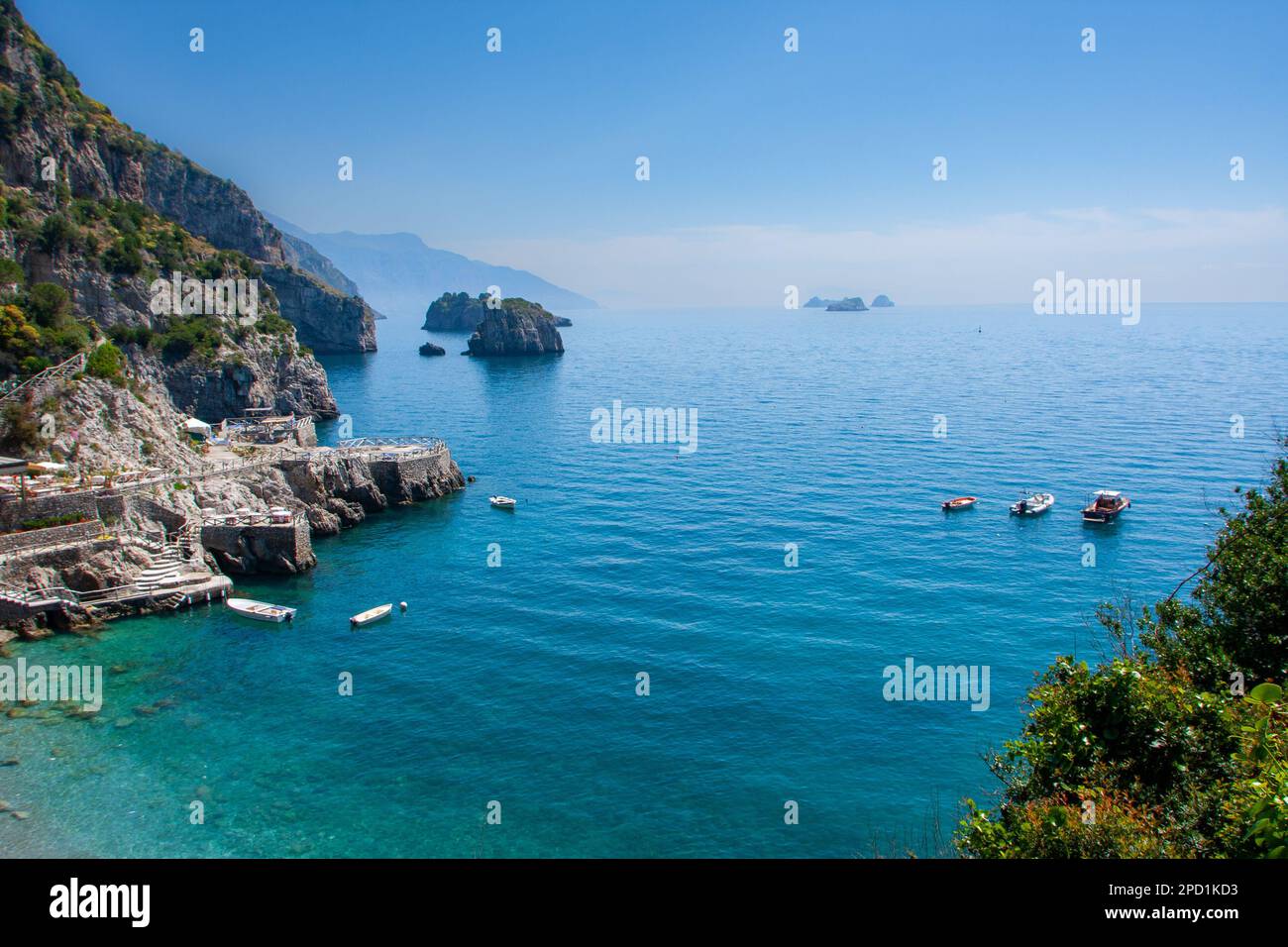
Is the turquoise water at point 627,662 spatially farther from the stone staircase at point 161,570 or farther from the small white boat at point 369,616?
the stone staircase at point 161,570

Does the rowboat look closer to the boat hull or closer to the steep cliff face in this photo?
the boat hull

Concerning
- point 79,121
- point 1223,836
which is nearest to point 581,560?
point 1223,836

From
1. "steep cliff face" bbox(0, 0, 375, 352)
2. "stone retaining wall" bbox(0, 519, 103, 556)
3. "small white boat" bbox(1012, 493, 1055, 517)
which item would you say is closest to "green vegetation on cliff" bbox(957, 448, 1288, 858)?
"small white boat" bbox(1012, 493, 1055, 517)

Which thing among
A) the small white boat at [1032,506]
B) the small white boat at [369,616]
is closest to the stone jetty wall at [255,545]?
the small white boat at [369,616]

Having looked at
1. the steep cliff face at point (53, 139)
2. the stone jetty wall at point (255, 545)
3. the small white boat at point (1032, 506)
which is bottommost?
the stone jetty wall at point (255, 545)

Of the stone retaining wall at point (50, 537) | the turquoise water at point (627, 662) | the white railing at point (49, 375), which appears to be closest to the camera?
the turquoise water at point (627, 662)

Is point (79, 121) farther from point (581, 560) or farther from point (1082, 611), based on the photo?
point (1082, 611)

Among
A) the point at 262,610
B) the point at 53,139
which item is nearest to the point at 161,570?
the point at 262,610
